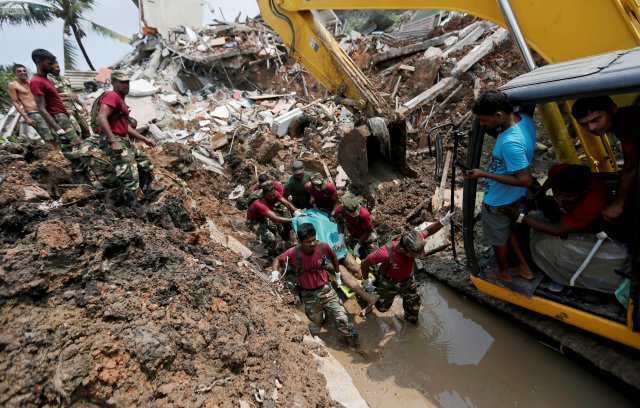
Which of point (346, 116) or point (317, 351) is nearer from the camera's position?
point (317, 351)

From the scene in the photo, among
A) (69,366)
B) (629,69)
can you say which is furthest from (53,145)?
(629,69)

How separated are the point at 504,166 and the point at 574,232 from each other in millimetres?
703

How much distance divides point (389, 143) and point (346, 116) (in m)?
4.17

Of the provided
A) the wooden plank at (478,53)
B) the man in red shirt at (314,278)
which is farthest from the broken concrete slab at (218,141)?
the man in red shirt at (314,278)

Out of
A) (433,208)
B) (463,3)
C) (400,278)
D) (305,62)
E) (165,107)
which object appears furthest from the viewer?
(165,107)

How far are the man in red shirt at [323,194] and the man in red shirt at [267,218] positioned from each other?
0.40m

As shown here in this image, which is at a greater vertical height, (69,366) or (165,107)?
(165,107)

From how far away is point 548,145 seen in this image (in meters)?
5.94

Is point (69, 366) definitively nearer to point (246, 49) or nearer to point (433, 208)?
point (433, 208)

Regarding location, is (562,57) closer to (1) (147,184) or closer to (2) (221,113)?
(1) (147,184)

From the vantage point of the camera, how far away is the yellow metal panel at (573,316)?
230 cm

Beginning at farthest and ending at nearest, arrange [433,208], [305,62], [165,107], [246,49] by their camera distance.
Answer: [246,49] < [165,107] < [305,62] < [433,208]

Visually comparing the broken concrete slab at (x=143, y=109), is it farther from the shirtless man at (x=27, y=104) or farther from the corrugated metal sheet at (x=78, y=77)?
the shirtless man at (x=27, y=104)

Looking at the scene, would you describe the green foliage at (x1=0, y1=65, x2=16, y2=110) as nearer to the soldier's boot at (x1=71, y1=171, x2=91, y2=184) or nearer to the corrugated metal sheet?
the corrugated metal sheet
